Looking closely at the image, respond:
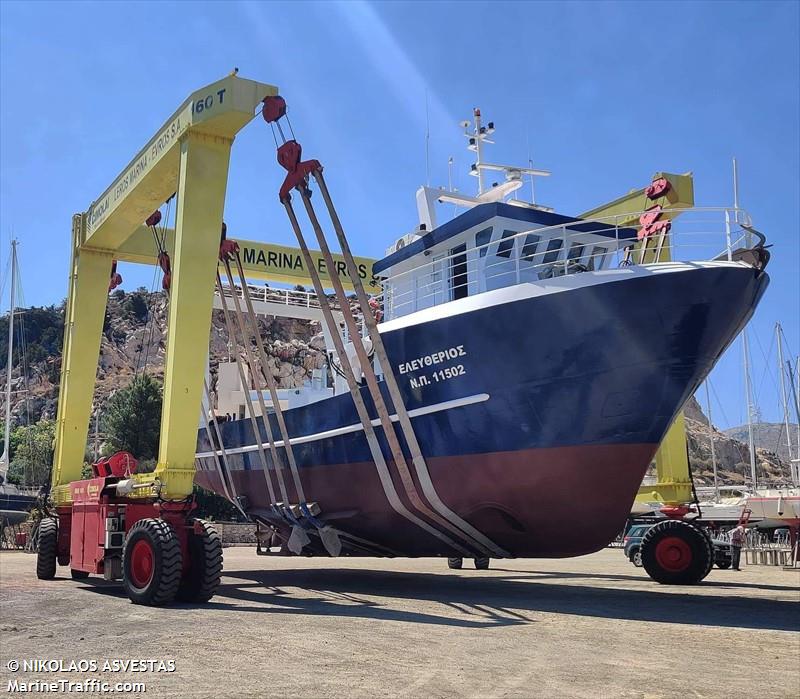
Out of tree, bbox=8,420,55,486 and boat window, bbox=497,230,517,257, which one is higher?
boat window, bbox=497,230,517,257

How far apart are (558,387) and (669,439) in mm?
6024

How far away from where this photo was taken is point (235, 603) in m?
9.73

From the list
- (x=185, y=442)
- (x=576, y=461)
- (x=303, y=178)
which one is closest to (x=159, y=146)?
(x=303, y=178)

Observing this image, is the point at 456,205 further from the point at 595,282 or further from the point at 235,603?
the point at 235,603

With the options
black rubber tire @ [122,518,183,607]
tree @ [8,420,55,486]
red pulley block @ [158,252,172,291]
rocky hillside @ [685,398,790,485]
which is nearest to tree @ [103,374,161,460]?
tree @ [8,420,55,486]

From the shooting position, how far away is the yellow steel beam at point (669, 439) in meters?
13.7

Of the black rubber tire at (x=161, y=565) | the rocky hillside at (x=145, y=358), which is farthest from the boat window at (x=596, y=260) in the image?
the rocky hillside at (x=145, y=358)

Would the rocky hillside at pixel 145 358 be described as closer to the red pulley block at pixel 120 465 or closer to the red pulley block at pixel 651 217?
the red pulley block at pixel 120 465

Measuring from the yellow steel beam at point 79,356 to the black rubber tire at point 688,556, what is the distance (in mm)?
11045

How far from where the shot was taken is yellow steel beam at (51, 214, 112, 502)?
14.9m

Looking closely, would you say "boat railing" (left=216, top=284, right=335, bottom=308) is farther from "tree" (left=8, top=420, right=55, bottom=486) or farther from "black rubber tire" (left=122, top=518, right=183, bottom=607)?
"tree" (left=8, top=420, right=55, bottom=486)

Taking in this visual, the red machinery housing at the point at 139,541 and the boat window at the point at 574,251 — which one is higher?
the boat window at the point at 574,251

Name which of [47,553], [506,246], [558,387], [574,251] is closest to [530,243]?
[506,246]

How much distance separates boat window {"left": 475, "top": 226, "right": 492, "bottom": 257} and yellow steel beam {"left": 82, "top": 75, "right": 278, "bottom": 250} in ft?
12.3
